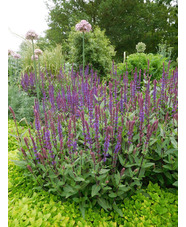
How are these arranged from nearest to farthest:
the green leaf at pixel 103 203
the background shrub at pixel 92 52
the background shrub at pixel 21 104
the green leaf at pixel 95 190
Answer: the green leaf at pixel 95 190
the green leaf at pixel 103 203
the background shrub at pixel 21 104
the background shrub at pixel 92 52

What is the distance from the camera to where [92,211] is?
171 centimetres

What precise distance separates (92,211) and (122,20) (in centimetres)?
1686

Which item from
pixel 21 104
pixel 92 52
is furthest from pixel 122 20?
pixel 21 104

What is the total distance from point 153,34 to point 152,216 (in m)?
17.9

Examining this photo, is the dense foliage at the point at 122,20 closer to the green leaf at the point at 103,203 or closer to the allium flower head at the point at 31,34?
the allium flower head at the point at 31,34

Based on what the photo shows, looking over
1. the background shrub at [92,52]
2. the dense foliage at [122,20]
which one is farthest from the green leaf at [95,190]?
→ the dense foliage at [122,20]

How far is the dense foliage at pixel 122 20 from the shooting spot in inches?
608

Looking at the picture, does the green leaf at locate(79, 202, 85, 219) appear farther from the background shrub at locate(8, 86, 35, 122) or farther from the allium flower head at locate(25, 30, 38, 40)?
the allium flower head at locate(25, 30, 38, 40)

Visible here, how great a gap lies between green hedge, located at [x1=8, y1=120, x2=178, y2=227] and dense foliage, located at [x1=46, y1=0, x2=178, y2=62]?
14189mm

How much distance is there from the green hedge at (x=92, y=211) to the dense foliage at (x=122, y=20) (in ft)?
46.6

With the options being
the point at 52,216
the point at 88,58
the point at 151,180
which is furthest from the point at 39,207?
the point at 88,58

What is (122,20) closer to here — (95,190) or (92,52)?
(92,52)

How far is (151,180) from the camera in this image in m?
2.09

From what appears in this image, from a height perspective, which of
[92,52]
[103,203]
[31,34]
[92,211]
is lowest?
[92,211]
